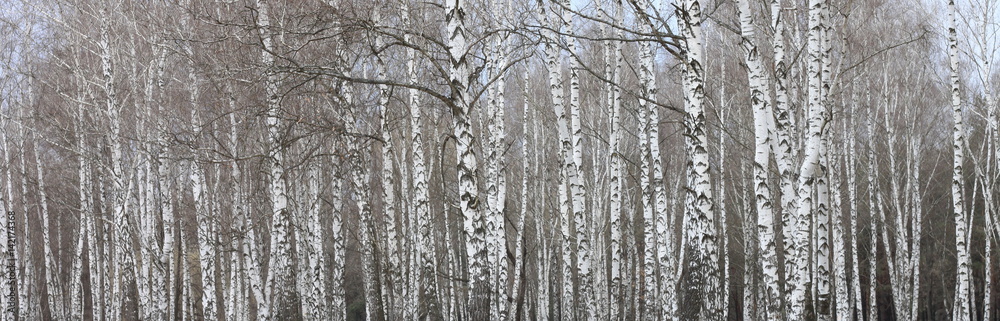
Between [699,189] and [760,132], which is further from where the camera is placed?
[699,189]

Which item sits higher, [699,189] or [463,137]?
[463,137]

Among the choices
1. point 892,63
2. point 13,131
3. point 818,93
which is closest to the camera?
point 818,93

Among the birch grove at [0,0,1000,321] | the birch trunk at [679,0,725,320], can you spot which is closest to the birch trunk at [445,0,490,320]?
the birch grove at [0,0,1000,321]

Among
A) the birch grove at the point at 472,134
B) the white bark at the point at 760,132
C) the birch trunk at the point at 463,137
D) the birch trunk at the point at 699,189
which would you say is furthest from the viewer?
the birch grove at the point at 472,134

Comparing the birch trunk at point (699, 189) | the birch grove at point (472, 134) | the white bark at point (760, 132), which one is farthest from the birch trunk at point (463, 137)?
the white bark at point (760, 132)

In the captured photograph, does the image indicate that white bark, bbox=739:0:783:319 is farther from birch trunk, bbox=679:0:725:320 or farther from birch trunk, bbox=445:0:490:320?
birch trunk, bbox=445:0:490:320

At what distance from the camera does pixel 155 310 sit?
15.0 meters

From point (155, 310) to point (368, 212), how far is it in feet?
22.7

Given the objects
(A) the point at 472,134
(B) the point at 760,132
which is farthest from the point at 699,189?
(A) the point at 472,134

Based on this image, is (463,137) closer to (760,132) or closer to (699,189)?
(699,189)

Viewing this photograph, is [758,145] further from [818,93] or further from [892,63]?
[892,63]

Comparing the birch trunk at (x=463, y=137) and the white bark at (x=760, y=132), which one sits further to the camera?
the birch trunk at (x=463, y=137)

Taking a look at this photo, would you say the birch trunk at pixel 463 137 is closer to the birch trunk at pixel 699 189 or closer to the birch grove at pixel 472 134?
the birch grove at pixel 472 134

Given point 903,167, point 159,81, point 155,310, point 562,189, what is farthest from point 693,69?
point 903,167
